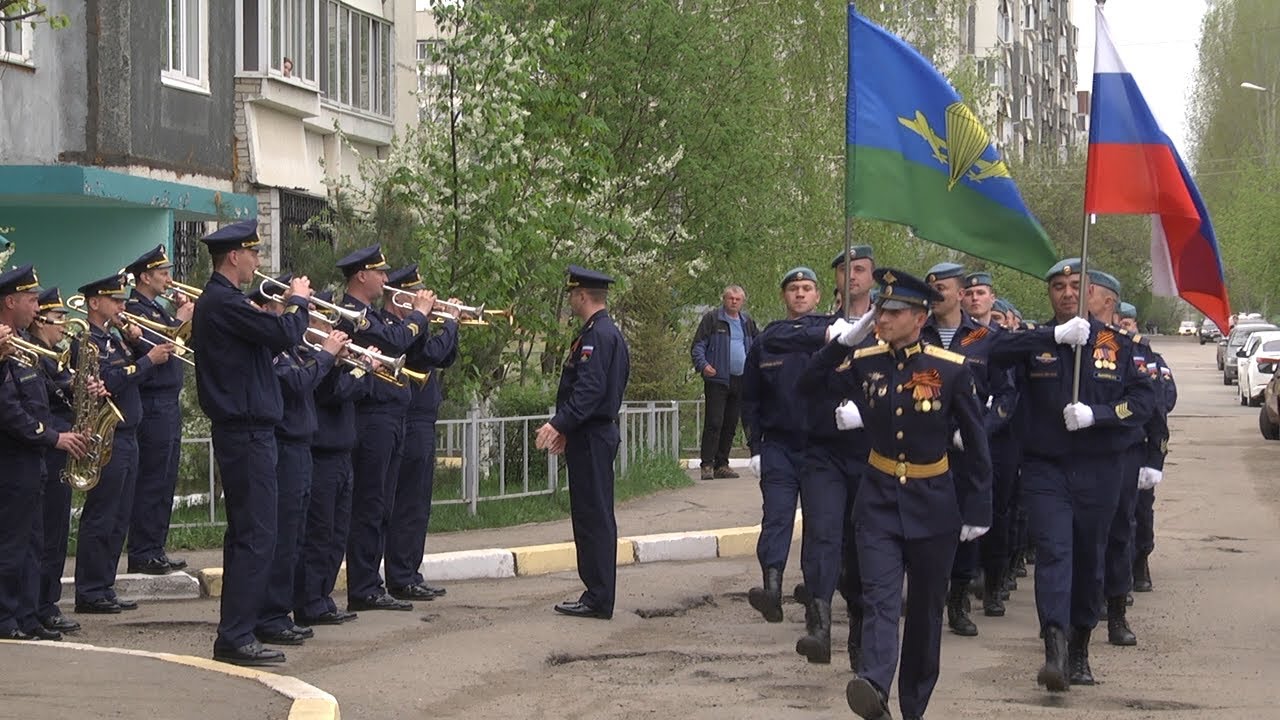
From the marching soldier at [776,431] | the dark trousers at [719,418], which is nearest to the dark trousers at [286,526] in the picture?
the marching soldier at [776,431]

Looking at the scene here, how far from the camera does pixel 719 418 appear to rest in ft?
66.1

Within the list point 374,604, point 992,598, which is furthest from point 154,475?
point 992,598

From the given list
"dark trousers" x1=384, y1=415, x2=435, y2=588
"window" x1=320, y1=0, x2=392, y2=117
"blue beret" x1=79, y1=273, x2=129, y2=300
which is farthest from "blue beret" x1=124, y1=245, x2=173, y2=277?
"window" x1=320, y1=0, x2=392, y2=117

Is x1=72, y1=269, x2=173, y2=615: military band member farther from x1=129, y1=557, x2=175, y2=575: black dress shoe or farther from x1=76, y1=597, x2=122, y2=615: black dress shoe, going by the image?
x1=129, y1=557, x2=175, y2=575: black dress shoe

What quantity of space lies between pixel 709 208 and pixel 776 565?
44.9ft

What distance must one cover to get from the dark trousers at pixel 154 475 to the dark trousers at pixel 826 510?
4373 mm

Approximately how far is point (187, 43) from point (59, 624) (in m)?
15.1

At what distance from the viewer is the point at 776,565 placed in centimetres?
1091

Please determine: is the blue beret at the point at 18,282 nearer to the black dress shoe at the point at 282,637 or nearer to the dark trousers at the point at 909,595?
the black dress shoe at the point at 282,637

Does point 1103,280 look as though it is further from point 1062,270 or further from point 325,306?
point 325,306

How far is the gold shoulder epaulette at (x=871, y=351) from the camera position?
27.0 ft

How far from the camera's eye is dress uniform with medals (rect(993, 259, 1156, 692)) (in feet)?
30.2

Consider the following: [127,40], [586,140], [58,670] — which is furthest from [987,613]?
[127,40]

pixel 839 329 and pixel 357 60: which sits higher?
pixel 357 60
